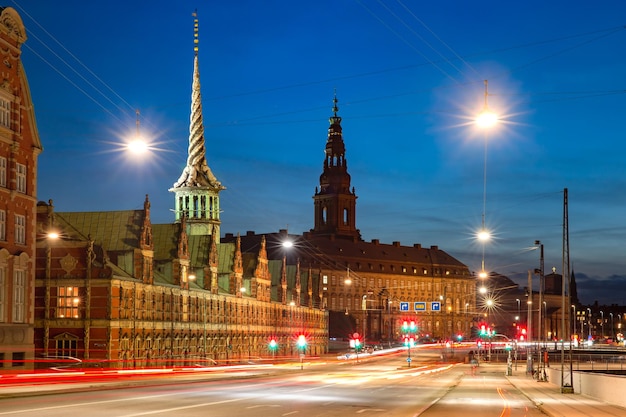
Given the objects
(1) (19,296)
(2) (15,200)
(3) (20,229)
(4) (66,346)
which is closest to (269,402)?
(1) (19,296)

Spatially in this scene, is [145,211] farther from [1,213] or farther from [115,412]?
[115,412]

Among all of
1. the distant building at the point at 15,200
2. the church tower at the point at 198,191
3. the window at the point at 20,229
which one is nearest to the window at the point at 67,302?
the distant building at the point at 15,200

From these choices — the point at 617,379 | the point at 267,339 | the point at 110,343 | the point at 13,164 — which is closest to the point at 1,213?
the point at 13,164

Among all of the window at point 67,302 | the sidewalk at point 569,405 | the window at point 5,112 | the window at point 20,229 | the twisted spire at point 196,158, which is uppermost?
the twisted spire at point 196,158

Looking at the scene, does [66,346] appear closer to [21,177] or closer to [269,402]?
[21,177]

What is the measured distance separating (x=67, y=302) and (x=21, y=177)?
16.7 meters

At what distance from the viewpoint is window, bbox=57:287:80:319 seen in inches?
2697

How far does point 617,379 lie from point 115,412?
69.5 feet

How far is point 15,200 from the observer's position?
176ft

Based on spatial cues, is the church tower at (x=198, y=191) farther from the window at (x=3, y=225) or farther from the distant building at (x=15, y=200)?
the window at (x=3, y=225)

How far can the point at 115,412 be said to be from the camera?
101 ft

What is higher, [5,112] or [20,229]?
[5,112]

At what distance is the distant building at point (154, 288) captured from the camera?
224 ft

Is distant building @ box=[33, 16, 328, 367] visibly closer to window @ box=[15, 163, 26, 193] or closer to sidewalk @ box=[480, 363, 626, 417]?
window @ box=[15, 163, 26, 193]
